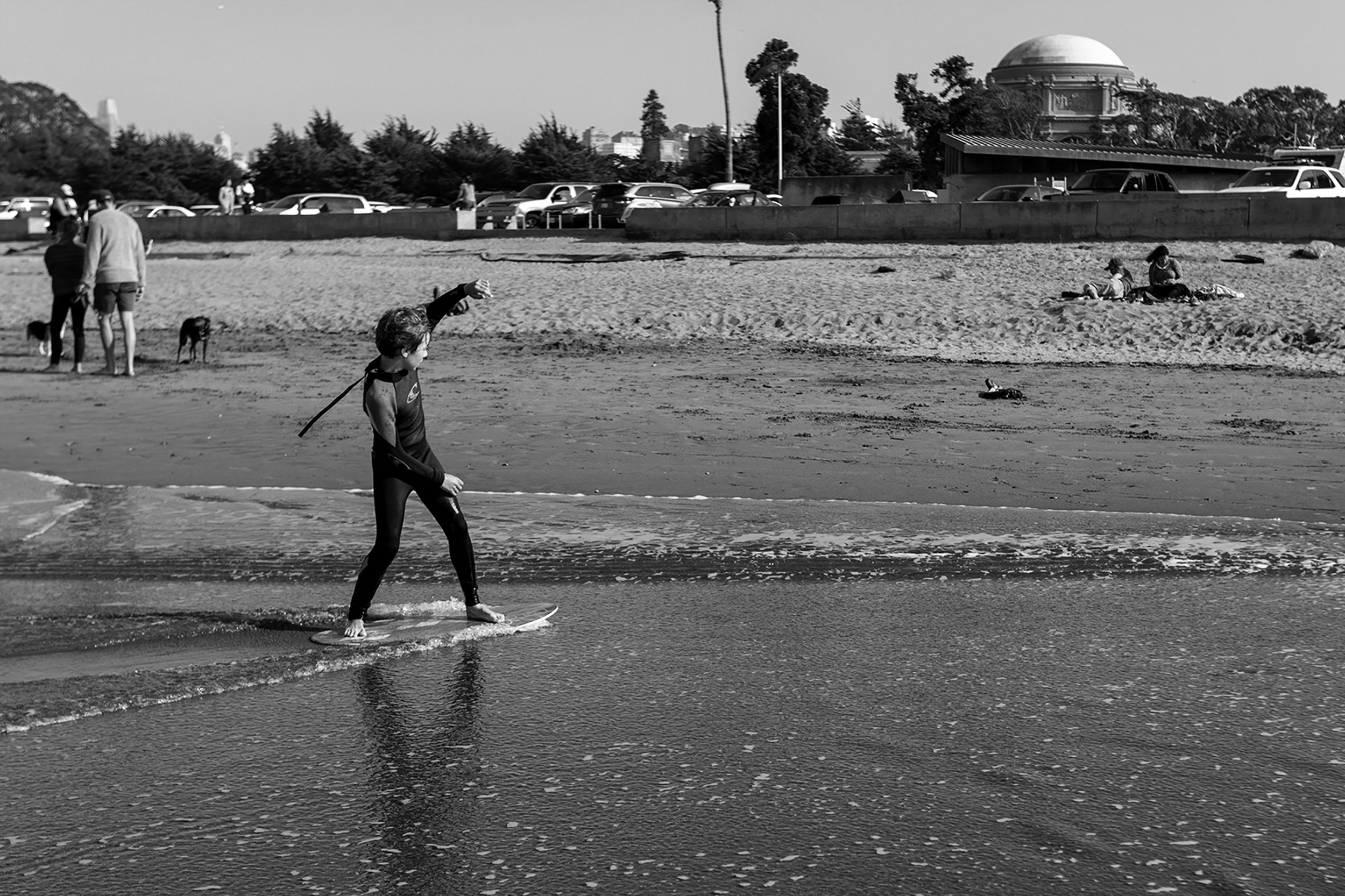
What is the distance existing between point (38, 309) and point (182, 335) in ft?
25.4

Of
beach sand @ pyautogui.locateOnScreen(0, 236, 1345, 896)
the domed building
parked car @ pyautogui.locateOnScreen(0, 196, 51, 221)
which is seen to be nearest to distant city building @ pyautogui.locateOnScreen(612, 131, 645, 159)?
the domed building

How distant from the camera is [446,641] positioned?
5.94 metres

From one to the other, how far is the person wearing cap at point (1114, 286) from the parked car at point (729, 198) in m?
18.2

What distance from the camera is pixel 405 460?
19.3ft

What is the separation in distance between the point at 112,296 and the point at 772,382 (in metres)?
6.11

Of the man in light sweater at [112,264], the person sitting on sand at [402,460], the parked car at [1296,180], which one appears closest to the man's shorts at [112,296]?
the man in light sweater at [112,264]

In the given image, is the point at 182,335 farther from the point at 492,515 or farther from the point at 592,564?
the point at 592,564

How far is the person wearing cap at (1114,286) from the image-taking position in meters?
18.3

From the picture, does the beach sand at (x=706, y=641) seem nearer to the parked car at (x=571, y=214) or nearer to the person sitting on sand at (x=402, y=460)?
the person sitting on sand at (x=402, y=460)

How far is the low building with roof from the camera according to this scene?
151 ft

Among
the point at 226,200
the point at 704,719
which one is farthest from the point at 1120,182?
the point at 704,719

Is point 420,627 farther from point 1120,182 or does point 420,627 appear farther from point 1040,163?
point 1040,163

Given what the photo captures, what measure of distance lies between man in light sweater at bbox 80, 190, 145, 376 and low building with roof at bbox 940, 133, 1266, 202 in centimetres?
3608

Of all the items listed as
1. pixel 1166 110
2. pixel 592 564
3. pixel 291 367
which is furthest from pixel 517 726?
pixel 1166 110
